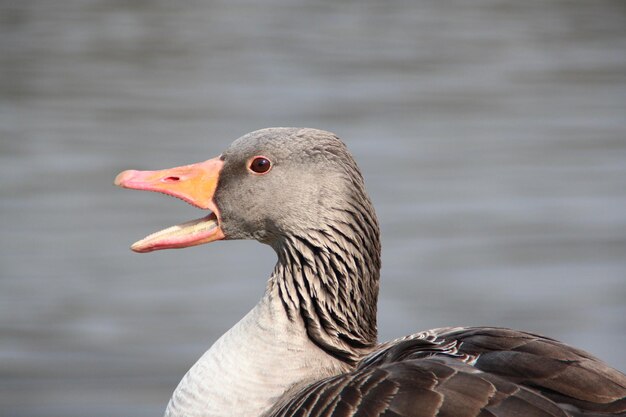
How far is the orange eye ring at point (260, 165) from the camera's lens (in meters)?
4.23

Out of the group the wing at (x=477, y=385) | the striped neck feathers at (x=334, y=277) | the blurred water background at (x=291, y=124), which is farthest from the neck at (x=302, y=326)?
the blurred water background at (x=291, y=124)

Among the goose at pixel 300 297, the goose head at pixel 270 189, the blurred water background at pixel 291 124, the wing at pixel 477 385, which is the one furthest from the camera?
the blurred water background at pixel 291 124

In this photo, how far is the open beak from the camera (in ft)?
13.8

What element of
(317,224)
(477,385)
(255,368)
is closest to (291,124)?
(317,224)

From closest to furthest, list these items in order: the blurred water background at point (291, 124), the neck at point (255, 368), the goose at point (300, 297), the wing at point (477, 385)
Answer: the wing at point (477, 385), the goose at point (300, 297), the neck at point (255, 368), the blurred water background at point (291, 124)

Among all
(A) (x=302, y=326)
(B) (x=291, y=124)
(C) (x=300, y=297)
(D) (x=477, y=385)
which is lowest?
(D) (x=477, y=385)

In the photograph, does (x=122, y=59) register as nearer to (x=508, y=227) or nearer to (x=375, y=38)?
(x=375, y=38)

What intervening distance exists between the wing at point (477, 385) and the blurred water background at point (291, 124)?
2.38m

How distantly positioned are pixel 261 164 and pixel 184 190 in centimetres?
30

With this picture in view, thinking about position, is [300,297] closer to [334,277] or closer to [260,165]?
[334,277]

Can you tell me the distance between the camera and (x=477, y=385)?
3455 millimetres

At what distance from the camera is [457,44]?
42.6 feet

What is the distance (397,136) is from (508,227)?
6.55 ft

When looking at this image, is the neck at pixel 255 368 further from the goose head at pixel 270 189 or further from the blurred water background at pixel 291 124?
the blurred water background at pixel 291 124
